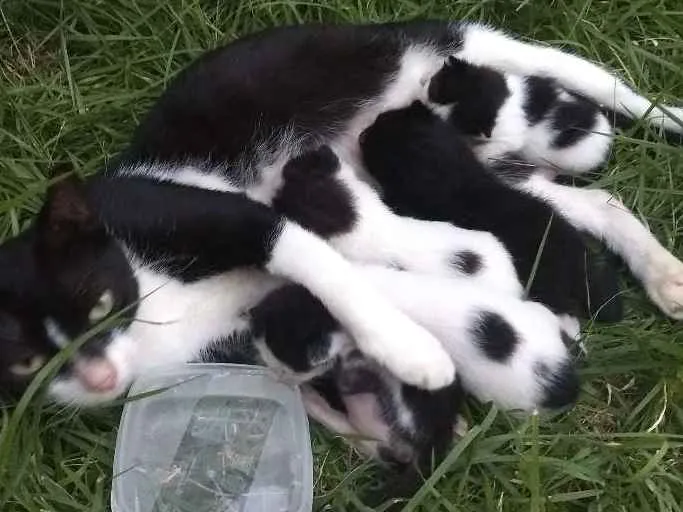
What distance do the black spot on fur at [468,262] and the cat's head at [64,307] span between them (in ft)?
2.19

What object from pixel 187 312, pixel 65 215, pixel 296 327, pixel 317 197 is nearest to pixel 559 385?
pixel 296 327

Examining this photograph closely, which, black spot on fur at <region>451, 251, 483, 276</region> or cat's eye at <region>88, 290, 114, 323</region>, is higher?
cat's eye at <region>88, 290, 114, 323</region>

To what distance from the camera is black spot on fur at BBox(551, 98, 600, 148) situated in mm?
2166

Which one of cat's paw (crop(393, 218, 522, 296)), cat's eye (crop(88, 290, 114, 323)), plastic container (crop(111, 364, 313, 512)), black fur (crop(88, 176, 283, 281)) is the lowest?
plastic container (crop(111, 364, 313, 512))

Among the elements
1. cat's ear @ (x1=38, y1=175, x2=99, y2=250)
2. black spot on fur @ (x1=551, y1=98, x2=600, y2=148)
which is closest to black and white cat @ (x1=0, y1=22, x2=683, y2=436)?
cat's ear @ (x1=38, y1=175, x2=99, y2=250)

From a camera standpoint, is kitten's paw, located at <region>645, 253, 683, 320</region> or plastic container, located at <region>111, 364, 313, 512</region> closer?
plastic container, located at <region>111, 364, 313, 512</region>

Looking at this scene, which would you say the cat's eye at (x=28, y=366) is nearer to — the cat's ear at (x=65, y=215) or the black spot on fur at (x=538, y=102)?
the cat's ear at (x=65, y=215)

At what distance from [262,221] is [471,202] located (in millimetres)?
483

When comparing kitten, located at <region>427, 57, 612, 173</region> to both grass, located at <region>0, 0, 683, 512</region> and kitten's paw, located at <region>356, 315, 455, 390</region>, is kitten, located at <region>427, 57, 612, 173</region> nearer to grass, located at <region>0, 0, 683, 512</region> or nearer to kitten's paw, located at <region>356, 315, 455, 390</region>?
grass, located at <region>0, 0, 683, 512</region>

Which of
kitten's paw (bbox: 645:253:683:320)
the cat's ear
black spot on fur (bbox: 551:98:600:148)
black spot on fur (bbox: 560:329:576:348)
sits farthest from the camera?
black spot on fur (bbox: 551:98:600:148)

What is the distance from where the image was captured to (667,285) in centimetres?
207

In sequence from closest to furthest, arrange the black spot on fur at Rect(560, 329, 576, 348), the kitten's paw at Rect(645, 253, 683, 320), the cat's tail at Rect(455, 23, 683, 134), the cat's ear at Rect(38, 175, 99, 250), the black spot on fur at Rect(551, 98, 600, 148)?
the cat's ear at Rect(38, 175, 99, 250) → the black spot on fur at Rect(560, 329, 576, 348) → the kitten's paw at Rect(645, 253, 683, 320) → the black spot on fur at Rect(551, 98, 600, 148) → the cat's tail at Rect(455, 23, 683, 134)

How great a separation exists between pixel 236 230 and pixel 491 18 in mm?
1069

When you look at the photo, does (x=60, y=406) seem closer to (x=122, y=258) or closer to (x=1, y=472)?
(x=1, y=472)
